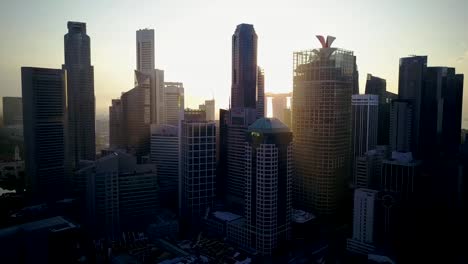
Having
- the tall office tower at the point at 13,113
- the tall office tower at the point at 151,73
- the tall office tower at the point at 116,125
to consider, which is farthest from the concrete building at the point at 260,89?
the tall office tower at the point at 13,113

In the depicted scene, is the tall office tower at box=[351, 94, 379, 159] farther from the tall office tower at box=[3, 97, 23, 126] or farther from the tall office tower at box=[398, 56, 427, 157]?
the tall office tower at box=[3, 97, 23, 126]

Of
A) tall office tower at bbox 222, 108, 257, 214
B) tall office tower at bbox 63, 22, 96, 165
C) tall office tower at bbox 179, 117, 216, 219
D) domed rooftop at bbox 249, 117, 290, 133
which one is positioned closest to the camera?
domed rooftop at bbox 249, 117, 290, 133

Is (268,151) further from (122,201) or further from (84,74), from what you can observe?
(84,74)

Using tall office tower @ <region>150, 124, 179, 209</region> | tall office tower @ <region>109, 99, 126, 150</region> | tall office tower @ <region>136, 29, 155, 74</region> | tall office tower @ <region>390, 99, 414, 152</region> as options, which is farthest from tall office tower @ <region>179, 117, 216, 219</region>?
tall office tower @ <region>136, 29, 155, 74</region>

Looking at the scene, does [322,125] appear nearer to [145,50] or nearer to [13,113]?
[13,113]

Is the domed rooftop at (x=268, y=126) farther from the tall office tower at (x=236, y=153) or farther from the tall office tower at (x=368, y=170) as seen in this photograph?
the tall office tower at (x=368, y=170)

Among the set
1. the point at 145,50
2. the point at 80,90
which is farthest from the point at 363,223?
the point at 145,50

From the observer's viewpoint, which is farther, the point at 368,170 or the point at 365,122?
the point at 365,122
